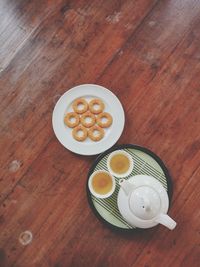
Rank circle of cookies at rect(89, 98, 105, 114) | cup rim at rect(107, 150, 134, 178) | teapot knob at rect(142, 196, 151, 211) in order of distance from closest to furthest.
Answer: teapot knob at rect(142, 196, 151, 211) < cup rim at rect(107, 150, 134, 178) < circle of cookies at rect(89, 98, 105, 114)

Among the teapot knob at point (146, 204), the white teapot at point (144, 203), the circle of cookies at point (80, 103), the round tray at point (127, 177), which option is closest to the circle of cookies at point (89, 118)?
the circle of cookies at point (80, 103)

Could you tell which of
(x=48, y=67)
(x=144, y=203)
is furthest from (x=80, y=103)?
(x=144, y=203)

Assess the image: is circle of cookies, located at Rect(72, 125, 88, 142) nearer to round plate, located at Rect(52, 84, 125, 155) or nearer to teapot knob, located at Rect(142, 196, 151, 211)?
round plate, located at Rect(52, 84, 125, 155)

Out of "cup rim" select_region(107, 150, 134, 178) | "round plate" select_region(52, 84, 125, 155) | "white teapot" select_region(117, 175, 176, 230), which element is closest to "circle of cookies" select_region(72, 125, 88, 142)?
"round plate" select_region(52, 84, 125, 155)

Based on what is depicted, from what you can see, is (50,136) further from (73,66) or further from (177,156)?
(177,156)

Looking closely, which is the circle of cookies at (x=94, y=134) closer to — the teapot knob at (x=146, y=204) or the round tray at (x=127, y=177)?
the round tray at (x=127, y=177)
